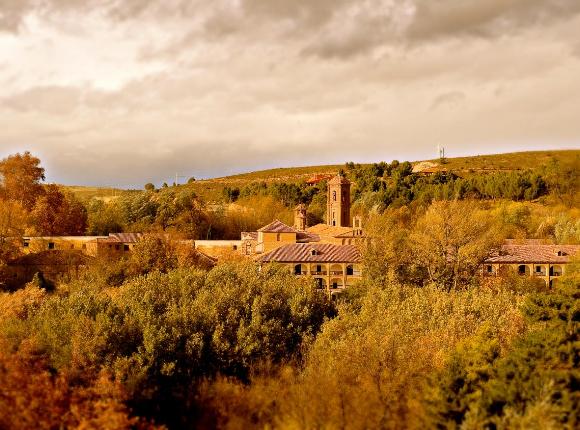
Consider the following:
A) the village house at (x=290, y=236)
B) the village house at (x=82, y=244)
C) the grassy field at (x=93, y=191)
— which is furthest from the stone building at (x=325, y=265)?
the grassy field at (x=93, y=191)

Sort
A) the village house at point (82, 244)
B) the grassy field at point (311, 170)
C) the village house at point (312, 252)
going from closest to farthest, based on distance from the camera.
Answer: the village house at point (312, 252)
the village house at point (82, 244)
the grassy field at point (311, 170)

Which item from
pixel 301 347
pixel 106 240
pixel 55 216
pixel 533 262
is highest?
pixel 55 216

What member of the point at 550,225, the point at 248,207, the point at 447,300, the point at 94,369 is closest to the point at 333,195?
the point at 248,207

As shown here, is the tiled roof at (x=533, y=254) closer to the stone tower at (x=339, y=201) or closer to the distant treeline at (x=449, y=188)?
the stone tower at (x=339, y=201)

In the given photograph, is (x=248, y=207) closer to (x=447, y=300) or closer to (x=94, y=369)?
(x=447, y=300)

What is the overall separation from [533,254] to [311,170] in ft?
301

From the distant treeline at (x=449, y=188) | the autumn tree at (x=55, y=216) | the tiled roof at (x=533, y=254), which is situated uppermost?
the distant treeline at (x=449, y=188)

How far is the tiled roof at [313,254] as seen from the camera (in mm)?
54844

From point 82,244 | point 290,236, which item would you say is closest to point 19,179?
point 82,244

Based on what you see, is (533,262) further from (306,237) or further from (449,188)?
(449,188)

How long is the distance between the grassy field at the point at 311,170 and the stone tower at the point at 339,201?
3857 cm

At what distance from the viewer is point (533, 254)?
187 feet

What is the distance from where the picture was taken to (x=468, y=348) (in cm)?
2580

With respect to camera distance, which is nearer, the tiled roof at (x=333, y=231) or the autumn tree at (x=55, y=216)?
the tiled roof at (x=333, y=231)
